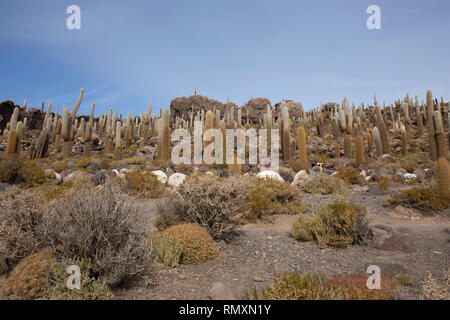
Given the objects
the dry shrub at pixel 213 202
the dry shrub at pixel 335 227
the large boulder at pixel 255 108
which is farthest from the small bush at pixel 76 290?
the large boulder at pixel 255 108

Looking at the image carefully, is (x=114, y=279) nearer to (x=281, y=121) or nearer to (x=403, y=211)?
(x=403, y=211)

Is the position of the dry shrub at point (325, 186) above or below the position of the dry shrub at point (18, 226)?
above

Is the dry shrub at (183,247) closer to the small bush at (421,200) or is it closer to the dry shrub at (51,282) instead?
the dry shrub at (51,282)

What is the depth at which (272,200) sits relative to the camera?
9484 mm

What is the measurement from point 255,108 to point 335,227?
158 ft

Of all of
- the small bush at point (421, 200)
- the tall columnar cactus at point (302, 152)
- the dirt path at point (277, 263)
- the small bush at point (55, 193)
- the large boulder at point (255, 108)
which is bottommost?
the dirt path at point (277, 263)

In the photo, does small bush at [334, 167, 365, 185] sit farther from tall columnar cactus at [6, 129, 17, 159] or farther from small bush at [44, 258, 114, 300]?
tall columnar cactus at [6, 129, 17, 159]

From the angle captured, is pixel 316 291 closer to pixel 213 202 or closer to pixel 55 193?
pixel 213 202

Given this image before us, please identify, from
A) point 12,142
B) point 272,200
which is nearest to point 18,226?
point 272,200

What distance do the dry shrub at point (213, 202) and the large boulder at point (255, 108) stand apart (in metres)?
44.5

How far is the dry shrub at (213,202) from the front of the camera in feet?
19.3

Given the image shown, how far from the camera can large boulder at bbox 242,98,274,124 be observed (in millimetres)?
50625

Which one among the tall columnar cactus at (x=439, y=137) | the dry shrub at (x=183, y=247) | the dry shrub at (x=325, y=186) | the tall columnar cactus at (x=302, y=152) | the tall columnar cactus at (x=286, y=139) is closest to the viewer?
the dry shrub at (x=183, y=247)

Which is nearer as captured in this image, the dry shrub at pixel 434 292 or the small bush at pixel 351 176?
the dry shrub at pixel 434 292
